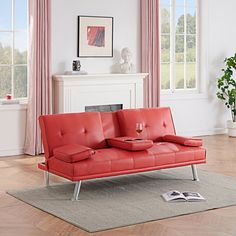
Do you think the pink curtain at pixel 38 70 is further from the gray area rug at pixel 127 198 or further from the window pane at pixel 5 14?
the gray area rug at pixel 127 198

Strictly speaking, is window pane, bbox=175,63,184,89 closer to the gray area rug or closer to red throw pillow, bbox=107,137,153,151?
the gray area rug

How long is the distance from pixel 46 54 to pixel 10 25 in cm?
70

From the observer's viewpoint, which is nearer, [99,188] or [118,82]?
[99,188]

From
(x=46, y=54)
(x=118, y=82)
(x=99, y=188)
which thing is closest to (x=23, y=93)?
(x=46, y=54)

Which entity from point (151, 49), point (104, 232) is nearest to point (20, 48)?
point (151, 49)

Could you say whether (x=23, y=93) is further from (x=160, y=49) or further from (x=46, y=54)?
(x=160, y=49)

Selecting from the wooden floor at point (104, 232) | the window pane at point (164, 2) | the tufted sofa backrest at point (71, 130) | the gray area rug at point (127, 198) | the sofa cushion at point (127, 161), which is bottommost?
the wooden floor at point (104, 232)

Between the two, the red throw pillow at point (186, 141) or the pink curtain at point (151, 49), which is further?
the pink curtain at point (151, 49)

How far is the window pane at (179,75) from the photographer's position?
11.3 meters

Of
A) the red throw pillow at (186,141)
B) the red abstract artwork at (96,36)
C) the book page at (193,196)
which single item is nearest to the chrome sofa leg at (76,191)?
the book page at (193,196)

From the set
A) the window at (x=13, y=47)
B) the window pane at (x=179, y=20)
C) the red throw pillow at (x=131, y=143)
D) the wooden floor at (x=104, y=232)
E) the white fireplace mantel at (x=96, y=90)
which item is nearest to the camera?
the wooden floor at (x=104, y=232)

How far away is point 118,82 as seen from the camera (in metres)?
10.0

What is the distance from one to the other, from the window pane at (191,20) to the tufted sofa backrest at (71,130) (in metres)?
4.63

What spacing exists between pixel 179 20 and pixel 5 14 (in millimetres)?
3449
